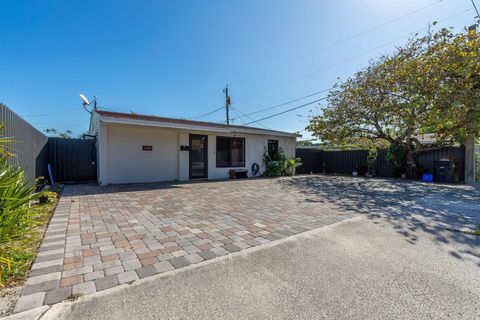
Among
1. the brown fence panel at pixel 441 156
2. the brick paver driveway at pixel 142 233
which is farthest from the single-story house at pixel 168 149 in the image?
the brown fence panel at pixel 441 156

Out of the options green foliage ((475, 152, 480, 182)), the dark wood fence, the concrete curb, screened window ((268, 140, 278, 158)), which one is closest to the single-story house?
screened window ((268, 140, 278, 158))

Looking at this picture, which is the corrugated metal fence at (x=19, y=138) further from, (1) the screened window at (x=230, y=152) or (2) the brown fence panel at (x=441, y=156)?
(2) the brown fence panel at (x=441, y=156)

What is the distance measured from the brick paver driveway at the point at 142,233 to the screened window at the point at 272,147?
6.57m


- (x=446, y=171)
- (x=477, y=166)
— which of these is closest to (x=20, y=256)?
(x=446, y=171)

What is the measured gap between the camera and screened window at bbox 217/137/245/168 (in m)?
10.1

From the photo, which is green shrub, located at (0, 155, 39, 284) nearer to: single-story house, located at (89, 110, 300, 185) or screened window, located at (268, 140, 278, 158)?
single-story house, located at (89, 110, 300, 185)

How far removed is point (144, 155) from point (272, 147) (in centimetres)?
675

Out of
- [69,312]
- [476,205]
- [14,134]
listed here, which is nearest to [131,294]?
[69,312]

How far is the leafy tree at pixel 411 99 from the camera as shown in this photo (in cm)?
Result: 766

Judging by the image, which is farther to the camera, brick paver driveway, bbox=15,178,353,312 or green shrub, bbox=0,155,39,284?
green shrub, bbox=0,155,39,284

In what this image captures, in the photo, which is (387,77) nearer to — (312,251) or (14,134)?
(312,251)

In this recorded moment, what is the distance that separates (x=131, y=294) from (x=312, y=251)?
1953 mm

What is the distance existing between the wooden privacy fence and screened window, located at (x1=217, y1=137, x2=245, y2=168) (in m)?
4.76

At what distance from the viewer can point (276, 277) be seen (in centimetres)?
201
